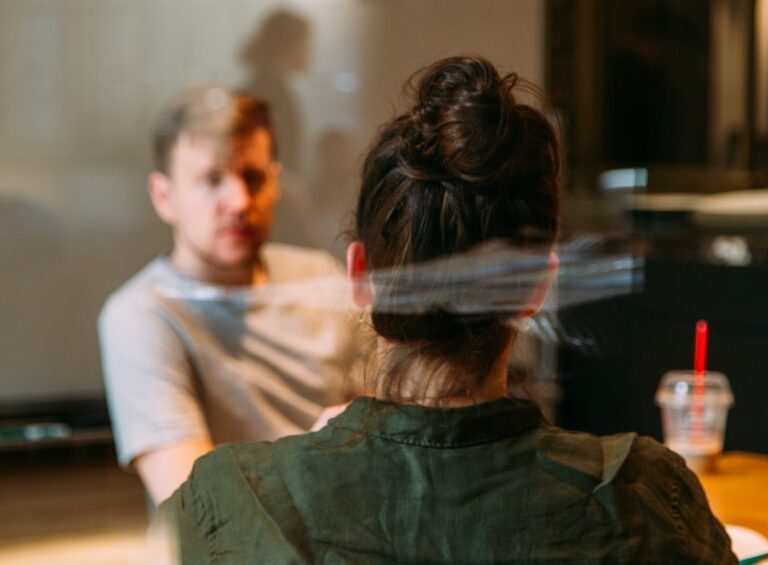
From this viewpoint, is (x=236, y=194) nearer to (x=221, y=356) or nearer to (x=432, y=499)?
(x=221, y=356)

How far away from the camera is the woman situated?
884 mm

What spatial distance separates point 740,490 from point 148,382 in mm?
772

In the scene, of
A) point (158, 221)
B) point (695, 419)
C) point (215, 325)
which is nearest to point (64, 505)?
point (158, 221)

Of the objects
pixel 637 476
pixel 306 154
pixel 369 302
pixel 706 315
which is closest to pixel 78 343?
pixel 306 154

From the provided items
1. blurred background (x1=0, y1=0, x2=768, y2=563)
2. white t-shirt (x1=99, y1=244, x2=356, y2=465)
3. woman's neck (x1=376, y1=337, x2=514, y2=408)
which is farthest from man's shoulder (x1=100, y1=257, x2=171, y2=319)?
woman's neck (x1=376, y1=337, x2=514, y2=408)

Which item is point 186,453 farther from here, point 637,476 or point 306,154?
point 306,154

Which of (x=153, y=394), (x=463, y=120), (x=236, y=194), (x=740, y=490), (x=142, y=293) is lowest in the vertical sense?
(x=740, y=490)

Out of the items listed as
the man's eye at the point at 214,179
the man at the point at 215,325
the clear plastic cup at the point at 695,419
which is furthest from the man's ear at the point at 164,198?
the clear plastic cup at the point at 695,419

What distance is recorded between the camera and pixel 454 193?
2.97 ft

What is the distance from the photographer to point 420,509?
35.0 inches

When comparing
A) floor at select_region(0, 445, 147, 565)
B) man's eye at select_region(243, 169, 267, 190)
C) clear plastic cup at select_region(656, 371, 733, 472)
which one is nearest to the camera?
clear plastic cup at select_region(656, 371, 733, 472)

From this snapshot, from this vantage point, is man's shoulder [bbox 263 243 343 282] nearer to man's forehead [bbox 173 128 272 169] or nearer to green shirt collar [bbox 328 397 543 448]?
man's forehead [bbox 173 128 272 169]

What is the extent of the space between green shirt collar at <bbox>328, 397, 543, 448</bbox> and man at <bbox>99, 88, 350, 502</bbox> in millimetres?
586

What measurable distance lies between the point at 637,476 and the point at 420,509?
0.56 ft
